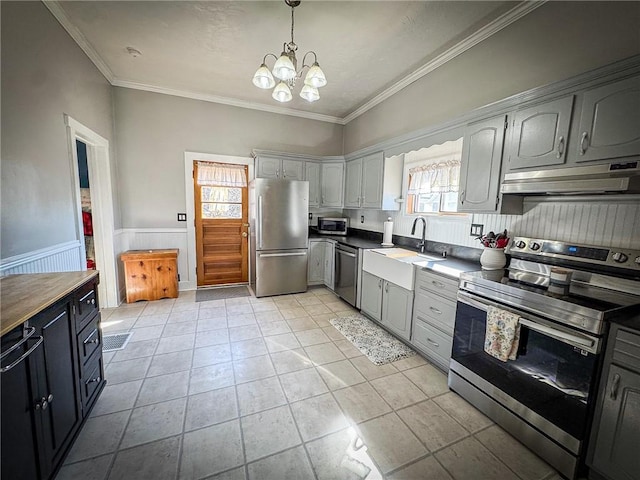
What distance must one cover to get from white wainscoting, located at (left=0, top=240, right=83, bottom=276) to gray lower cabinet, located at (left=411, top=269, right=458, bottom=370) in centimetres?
302

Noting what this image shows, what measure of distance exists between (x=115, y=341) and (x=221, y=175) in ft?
8.70

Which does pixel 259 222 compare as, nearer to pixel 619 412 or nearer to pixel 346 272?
pixel 346 272

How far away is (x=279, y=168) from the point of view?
165 inches

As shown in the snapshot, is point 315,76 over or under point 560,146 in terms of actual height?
over

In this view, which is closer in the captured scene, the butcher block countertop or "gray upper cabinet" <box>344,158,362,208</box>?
the butcher block countertop

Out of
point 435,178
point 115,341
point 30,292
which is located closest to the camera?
point 30,292

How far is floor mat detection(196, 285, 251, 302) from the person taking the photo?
12.9ft

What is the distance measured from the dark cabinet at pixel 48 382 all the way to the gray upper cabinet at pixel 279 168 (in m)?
2.79

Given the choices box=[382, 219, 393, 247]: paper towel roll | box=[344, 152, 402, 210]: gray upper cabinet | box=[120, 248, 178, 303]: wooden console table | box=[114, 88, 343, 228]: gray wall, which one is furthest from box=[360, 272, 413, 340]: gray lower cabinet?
box=[114, 88, 343, 228]: gray wall

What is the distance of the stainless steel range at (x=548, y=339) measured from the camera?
53.1 inches

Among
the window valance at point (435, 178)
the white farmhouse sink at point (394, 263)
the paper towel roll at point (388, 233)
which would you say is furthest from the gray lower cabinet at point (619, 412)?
the paper towel roll at point (388, 233)

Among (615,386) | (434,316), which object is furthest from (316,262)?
(615,386)

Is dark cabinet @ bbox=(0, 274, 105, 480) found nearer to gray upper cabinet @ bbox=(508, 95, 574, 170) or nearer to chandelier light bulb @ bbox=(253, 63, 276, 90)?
chandelier light bulb @ bbox=(253, 63, 276, 90)

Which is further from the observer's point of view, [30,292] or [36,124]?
[36,124]
